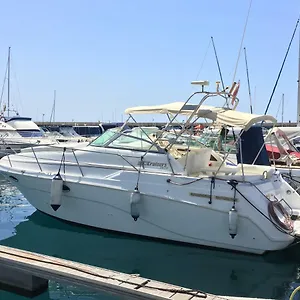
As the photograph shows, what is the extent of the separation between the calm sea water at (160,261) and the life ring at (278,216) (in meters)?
0.65

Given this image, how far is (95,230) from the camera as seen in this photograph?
8961 mm

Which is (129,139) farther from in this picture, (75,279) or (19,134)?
(19,134)

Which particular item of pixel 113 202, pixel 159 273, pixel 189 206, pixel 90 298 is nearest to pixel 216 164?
pixel 189 206

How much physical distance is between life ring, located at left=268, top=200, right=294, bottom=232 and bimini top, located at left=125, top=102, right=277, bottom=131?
1476 millimetres

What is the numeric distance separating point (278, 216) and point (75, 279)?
13.6 ft

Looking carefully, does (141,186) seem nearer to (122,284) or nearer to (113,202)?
(113,202)

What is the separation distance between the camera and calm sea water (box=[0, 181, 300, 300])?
648 cm

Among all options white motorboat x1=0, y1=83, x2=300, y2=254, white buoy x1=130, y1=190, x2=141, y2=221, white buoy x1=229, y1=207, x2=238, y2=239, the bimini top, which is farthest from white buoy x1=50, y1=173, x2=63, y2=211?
white buoy x1=229, y1=207, x2=238, y2=239

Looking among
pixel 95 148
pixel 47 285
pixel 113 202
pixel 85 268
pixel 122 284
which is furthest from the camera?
pixel 95 148

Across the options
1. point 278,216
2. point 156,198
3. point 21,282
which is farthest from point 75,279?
point 278,216

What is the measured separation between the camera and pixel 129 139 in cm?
909

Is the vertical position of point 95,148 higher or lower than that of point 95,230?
higher

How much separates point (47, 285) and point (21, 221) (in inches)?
193

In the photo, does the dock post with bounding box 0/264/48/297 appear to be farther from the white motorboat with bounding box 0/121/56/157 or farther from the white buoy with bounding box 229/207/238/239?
→ the white motorboat with bounding box 0/121/56/157
